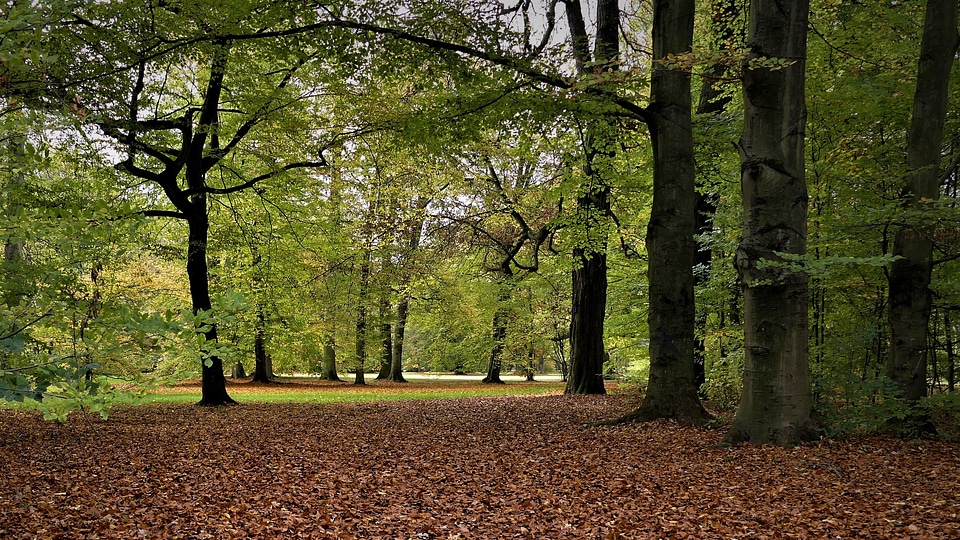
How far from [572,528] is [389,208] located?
1611 centimetres

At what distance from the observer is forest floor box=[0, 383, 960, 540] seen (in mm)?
4105

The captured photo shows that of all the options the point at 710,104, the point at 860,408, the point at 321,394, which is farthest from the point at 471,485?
the point at 321,394

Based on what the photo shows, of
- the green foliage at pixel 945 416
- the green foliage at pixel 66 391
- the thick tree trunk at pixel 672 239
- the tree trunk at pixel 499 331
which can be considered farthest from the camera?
the tree trunk at pixel 499 331

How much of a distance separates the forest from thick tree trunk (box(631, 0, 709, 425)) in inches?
1.2

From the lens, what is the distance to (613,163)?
11406 millimetres

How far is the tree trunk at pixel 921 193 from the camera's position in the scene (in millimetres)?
6609

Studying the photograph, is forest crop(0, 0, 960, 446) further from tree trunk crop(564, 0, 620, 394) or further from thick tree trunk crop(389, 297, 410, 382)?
thick tree trunk crop(389, 297, 410, 382)

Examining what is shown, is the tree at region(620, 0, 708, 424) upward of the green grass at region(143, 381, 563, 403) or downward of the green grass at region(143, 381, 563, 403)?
upward

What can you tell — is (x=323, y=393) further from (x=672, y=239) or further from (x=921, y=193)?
(x=921, y=193)

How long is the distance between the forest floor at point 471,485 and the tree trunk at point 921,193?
0.98 m

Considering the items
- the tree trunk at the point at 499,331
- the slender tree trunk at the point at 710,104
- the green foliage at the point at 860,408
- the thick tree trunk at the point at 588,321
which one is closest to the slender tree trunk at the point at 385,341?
the tree trunk at the point at 499,331

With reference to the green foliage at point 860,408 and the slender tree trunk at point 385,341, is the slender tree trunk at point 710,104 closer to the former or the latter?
the green foliage at point 860,408

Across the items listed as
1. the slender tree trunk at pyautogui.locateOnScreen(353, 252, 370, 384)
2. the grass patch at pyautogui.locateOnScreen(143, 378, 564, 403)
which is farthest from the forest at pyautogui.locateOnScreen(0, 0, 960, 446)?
the slender tree trunk at pyautogui.locateOnScreen(353, 252, 370, 384)

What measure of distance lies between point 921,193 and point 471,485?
602cm
